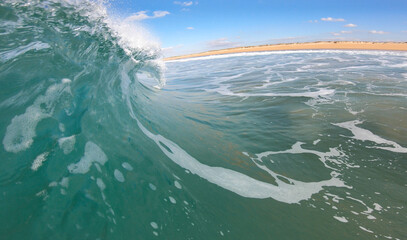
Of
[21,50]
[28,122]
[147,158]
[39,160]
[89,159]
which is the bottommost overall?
[147,158]

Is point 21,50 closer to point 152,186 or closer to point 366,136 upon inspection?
point 152,186

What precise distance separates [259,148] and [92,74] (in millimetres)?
3034

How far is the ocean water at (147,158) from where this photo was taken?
5.42ft

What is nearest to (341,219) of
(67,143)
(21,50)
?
(67,143)

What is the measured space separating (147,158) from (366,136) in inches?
144

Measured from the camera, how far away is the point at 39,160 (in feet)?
6.09

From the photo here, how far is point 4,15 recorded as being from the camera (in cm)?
265

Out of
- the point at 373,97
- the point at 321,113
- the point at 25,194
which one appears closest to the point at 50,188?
the point at 25,194

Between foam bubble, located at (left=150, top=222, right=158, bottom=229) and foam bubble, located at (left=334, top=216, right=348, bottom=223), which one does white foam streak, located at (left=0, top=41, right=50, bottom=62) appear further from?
foam bubble, located at (left=334, top=216, right=348, bottom=223)

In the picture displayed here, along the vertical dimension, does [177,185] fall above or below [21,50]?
below

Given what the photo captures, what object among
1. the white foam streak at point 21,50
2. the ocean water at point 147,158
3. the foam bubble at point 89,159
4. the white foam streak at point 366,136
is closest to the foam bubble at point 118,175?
the ocean water at point 147,158

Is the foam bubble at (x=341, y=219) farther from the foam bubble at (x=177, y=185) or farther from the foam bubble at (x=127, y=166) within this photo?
the foam bubble at (x=127, y=166)

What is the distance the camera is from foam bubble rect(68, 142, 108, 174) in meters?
1.95

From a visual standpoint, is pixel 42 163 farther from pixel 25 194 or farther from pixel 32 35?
pixel 32 35
